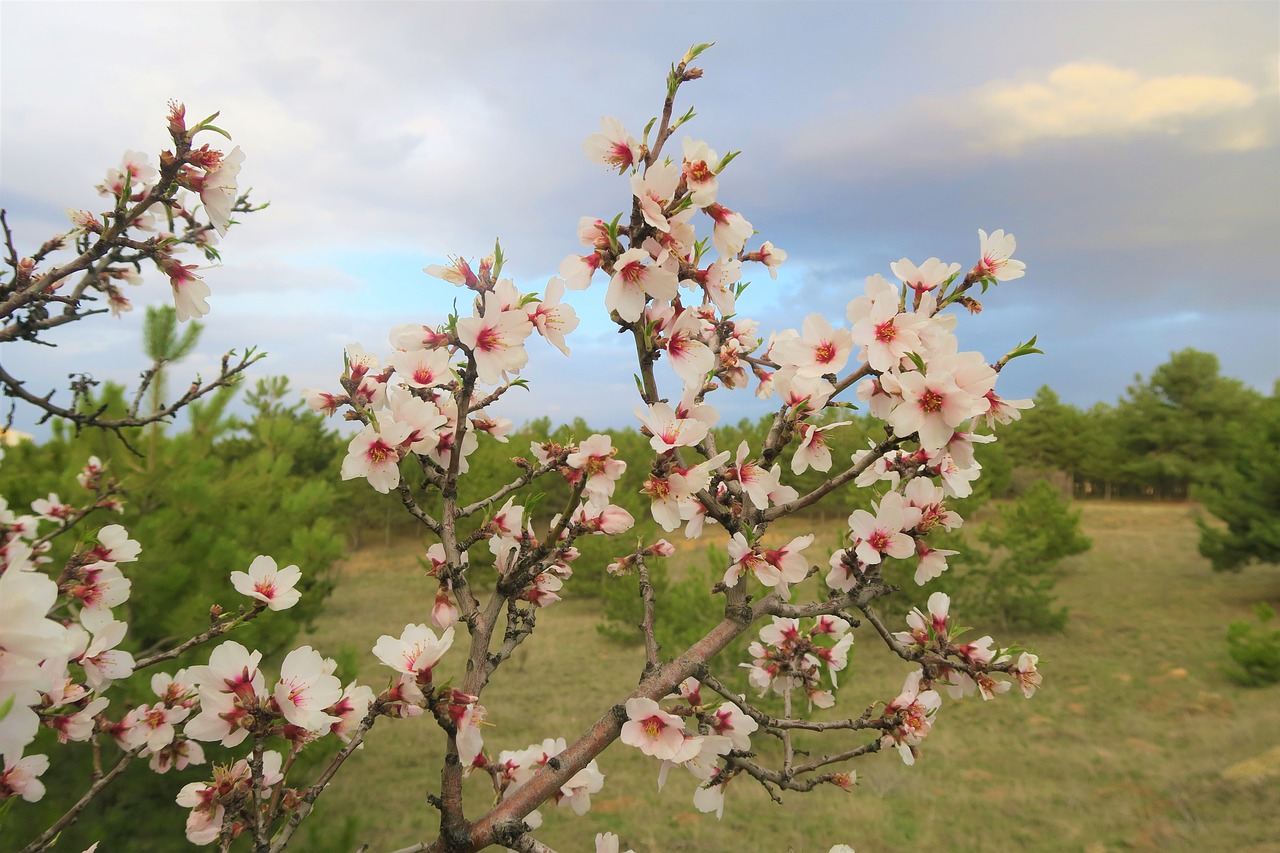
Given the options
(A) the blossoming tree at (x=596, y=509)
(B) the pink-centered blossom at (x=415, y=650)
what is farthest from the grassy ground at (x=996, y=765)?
(B) the pink-centered blossom at (x=415, y=650)

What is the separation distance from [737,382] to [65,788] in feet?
9.78

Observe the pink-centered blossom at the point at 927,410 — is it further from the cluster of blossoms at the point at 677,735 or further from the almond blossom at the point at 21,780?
the almond blossom at the point at 21,780

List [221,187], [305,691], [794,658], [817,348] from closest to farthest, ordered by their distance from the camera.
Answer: [305,691], [817,348], [221,187], [794,658]

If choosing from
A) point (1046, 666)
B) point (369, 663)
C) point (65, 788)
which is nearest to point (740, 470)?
point (65, 788)

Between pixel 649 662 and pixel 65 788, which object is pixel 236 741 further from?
pixel 65 788

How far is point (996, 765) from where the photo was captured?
6203mm

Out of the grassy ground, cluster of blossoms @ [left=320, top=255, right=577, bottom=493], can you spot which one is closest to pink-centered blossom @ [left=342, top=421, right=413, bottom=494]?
cluster of blossoms @ [left=320, top=255, right=577, bottom=493]

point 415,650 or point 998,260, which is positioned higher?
point 998,260

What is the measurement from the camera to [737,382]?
173cm

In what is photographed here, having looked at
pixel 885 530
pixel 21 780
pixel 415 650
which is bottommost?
pixel 21 780

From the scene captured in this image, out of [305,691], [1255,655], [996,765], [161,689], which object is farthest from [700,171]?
[1255,655]

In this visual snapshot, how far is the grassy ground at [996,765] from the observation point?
5.00 m

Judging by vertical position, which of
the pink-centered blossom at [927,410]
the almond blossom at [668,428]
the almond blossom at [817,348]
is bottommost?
the almond blossom at [668,428]

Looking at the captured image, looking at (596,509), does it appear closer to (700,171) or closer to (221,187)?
(700,171)
